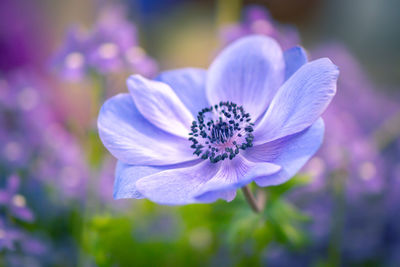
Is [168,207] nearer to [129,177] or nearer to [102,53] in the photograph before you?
[102,53]

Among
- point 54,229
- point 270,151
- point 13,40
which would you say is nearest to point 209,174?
point 270,151

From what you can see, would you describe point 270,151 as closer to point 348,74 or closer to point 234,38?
point 234,38

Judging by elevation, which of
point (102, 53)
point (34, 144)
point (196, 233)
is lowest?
point (196, 233)

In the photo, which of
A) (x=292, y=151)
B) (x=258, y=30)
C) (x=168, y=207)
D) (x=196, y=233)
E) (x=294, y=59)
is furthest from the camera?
(x=168, y=207)

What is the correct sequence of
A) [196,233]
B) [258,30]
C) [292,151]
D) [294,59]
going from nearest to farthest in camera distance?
[292,151]
[294,59]
[258,30]
[196,233]

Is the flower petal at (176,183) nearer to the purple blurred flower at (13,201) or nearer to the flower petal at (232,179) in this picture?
the flower petal at (232,179)

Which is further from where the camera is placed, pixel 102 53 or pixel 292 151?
pixel 102 53

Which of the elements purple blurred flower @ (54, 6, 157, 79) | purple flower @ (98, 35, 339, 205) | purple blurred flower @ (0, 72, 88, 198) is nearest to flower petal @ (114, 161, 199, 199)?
purple flower @ (98, 35, 339, 205)

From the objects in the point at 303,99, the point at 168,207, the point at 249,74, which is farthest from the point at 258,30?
the point at 168,207
